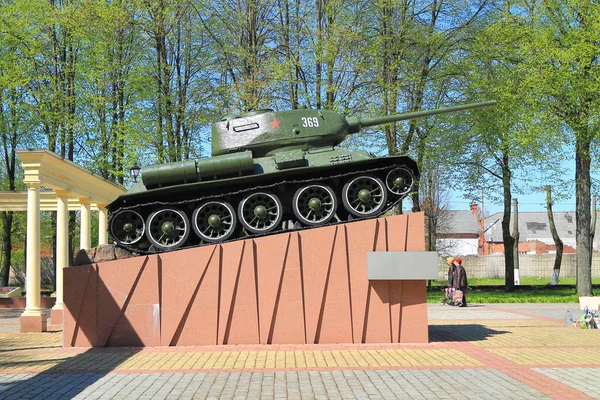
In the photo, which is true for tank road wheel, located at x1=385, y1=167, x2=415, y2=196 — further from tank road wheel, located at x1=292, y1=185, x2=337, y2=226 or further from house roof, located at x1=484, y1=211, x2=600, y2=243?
house roof, located at x1=484, y1=211, x2=600, y2=243

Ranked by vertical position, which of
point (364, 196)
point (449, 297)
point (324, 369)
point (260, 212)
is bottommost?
point (449, 297)

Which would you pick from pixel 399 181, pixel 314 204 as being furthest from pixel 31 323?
pixel 399 181

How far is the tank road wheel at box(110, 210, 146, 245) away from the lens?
15421 millimetres

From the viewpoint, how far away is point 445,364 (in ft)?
37.9

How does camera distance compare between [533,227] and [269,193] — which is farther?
[533,227]

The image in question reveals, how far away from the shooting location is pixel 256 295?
46.8 ft

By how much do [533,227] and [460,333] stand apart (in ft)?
264

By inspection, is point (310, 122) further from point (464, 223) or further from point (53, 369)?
point (464, 223)

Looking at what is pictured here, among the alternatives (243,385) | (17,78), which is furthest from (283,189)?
(17,78)

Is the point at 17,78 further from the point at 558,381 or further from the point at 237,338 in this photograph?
the point at 558,381

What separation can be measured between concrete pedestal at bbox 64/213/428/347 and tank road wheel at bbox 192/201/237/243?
1.06 meters

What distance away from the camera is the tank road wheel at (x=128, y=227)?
607 inches

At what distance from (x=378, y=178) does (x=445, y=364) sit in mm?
4819

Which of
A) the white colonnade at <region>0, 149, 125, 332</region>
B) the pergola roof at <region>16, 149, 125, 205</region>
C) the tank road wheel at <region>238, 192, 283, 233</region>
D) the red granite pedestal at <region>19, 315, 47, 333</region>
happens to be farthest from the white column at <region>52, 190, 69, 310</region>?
the tank road wheel at <region>238, 192, 283, 233</region>
